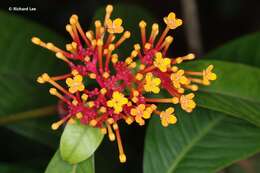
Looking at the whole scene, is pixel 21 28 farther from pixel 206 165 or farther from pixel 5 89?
pixel 206 165

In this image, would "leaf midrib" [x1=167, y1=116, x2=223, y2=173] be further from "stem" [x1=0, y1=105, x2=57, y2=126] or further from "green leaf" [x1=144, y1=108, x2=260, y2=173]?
"stem" [x1=0, y1=105, x2=57, y2=126]

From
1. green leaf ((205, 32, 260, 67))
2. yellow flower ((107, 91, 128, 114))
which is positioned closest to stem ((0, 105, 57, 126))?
yellow flower ((107, 91, 128, 114))

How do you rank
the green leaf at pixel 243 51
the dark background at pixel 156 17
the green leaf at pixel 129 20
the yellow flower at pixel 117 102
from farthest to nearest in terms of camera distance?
the dark background at pixel 156 17
the green leaf at pixel 129 20
the green leaf at pixel 243 51
the yellow flower at pixel 117 102

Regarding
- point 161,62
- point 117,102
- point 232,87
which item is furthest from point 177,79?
point 232,87

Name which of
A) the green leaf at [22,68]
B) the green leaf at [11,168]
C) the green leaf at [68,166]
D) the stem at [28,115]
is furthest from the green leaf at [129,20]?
the green leaf at [68,166]

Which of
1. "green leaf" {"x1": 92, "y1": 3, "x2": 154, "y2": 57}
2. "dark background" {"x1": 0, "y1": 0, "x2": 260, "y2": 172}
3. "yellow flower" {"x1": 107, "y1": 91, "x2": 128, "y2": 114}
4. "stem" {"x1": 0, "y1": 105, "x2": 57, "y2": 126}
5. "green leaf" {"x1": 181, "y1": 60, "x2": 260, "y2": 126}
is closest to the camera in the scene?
"yellow flower" {"x1": 107, "y1": 91, "x2": 128, "y2": 114}

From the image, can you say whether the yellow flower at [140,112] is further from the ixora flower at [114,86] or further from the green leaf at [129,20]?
the green leaf at [129,20]
